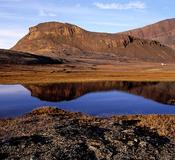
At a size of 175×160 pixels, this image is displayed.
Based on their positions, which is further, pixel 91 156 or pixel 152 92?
pixel 152 92

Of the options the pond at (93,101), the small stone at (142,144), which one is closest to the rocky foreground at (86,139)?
the small stone at (142,144)

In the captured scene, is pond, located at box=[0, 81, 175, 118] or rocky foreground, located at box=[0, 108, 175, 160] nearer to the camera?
rocky foreground, located at box=[0, 108, 175, 160]

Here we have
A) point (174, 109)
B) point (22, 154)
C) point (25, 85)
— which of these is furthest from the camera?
point (25, 85)

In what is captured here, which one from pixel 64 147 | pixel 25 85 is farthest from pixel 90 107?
pixel 25 85

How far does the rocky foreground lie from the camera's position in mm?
21547

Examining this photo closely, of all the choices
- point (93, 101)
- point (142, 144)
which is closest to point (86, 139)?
point (142, 144)

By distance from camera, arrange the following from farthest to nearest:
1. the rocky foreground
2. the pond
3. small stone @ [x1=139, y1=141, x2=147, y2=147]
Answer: the pond → small stone @ [x1=139, y1=141, x2=147, y2=147] → the rocky foreground

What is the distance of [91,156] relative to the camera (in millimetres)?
21484

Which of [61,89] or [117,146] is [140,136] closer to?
[117,146]

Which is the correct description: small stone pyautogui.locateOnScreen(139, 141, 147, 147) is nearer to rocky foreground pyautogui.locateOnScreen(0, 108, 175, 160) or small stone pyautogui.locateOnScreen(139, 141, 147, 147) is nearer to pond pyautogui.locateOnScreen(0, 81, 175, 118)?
rocky foreground pyautogui.locateOnScreen(0, 108, 175, 160)

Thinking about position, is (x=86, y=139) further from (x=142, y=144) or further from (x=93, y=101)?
(x=93, y=101)

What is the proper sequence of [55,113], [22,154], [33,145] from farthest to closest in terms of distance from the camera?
[55,113] < [33,145] < [22,154]

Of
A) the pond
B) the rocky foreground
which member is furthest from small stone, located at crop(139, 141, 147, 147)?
the pond

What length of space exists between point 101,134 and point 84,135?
3.91 ft
